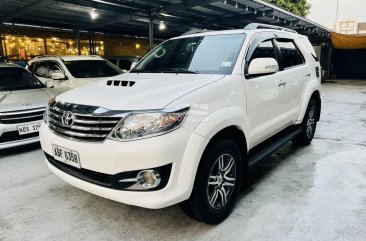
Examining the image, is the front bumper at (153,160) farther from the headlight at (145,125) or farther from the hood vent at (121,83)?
the hood vent at (121,83)

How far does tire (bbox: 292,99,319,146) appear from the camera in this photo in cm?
441

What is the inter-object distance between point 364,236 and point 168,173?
166 cm

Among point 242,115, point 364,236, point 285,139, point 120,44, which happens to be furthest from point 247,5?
point 120,44

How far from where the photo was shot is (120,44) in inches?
748

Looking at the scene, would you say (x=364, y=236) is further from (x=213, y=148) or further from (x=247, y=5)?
(x=247, y=5)

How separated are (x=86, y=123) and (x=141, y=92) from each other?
488 mm

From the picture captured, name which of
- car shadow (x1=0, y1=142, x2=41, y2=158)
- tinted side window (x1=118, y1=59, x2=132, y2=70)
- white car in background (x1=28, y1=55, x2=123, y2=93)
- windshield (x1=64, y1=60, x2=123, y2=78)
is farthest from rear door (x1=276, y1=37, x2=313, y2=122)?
tinted side window (x1=118, y1=59, x2=132, y2=70)

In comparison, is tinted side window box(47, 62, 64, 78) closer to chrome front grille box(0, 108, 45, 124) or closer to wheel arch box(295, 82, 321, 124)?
chrome front grille box(0, 108, 45, 124)

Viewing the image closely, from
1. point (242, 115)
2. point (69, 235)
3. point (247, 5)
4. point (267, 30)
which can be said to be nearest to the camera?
point (69, 235)

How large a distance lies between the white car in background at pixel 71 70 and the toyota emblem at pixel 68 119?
420cm

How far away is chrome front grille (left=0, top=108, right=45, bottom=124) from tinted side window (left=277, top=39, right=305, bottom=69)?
3.64m

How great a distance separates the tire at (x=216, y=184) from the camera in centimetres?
224

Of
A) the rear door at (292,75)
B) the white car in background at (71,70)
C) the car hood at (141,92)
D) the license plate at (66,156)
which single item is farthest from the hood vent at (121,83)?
the white car in background at (71,70)

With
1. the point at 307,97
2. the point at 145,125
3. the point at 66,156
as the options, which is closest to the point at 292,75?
the point at 307,97
